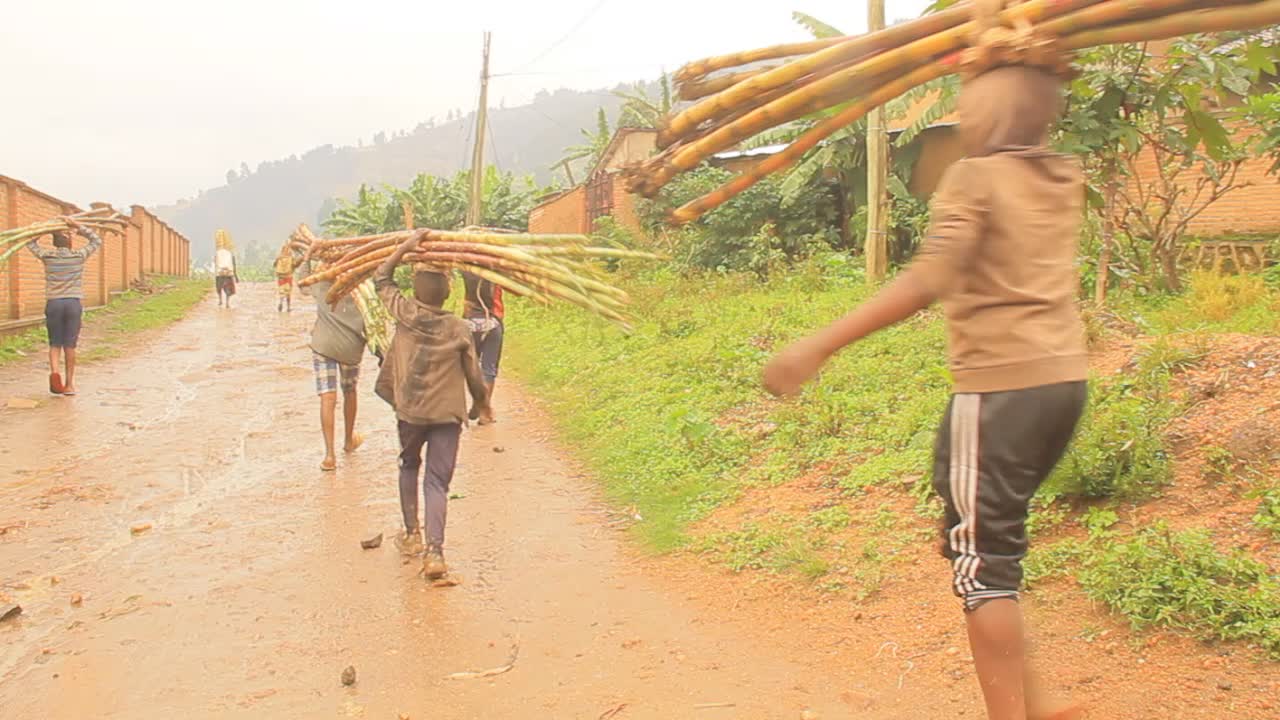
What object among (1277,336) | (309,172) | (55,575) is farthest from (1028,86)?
(309,172)

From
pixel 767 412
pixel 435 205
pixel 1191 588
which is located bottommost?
pixel 1191 588

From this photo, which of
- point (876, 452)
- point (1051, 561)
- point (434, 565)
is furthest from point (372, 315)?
point (1051, 561)

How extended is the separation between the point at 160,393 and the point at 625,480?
22.4 ft

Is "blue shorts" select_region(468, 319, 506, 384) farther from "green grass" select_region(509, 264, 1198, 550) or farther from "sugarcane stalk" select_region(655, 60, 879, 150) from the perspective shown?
"sugarcane stalk" select_region(655, 60, 879, 150)

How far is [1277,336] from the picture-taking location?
5.83 meters

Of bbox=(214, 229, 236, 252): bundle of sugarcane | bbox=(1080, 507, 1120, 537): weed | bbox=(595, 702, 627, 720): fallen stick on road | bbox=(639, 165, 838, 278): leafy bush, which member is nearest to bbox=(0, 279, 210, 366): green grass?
bbox=(214, 229, 236, 252): bundle of sugarcane

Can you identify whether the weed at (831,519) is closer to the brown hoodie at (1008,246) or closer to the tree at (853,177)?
the brown hoodie at (1008,246)

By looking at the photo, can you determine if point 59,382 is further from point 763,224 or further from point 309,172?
point 309,172

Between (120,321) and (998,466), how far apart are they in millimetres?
19483

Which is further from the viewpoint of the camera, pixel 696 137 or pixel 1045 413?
pixel 696 137

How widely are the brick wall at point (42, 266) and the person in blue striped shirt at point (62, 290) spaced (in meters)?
0.81

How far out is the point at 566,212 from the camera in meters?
26.3

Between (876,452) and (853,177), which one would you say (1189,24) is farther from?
(853,177)

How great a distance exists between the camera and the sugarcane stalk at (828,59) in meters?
2.37
